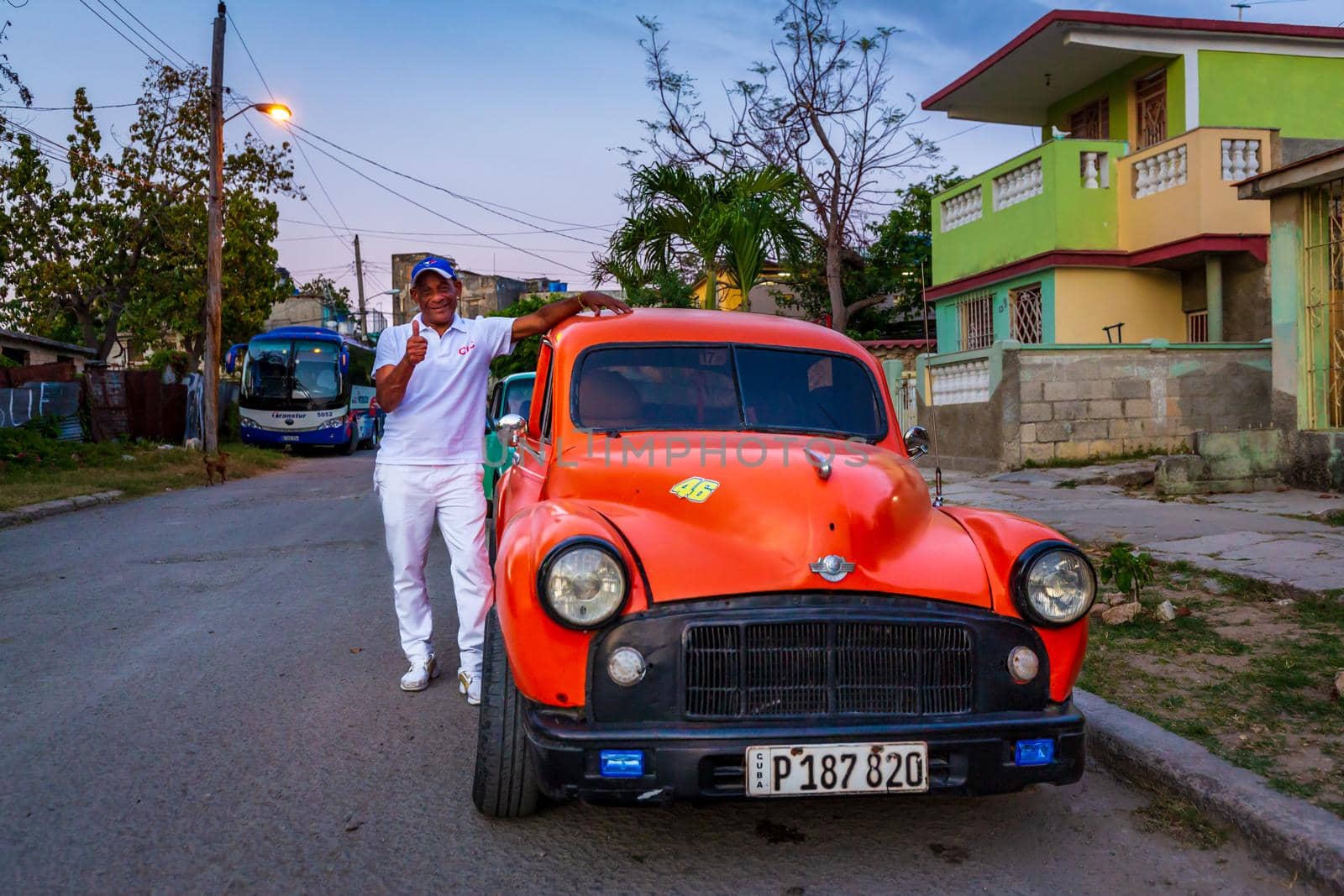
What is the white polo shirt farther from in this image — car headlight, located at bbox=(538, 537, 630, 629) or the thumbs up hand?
car headlight, located at bbox=(538, 537, 630, 629)

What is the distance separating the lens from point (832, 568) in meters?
2.93

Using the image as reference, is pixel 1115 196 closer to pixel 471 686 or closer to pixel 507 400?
pixel 507 400

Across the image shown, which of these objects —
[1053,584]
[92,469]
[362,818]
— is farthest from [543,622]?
[92,469]

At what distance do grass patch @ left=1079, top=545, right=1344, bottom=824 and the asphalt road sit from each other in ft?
1.45

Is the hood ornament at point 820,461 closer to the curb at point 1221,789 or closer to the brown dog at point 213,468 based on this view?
the curb at point 1221,789

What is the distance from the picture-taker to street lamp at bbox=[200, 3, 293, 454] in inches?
830

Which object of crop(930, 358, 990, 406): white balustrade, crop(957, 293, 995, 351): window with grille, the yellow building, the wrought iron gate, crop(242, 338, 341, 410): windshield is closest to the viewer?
the wrought iron gate

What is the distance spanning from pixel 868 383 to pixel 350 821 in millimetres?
2611

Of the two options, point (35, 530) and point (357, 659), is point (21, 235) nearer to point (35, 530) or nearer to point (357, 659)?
point (35, 530)

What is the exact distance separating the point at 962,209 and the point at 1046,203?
8.80 ft

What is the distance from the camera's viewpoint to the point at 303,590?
702cm

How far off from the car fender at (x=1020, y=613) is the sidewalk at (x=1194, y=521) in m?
3.19

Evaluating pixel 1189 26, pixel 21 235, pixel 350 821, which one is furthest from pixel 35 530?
pixel 21 235

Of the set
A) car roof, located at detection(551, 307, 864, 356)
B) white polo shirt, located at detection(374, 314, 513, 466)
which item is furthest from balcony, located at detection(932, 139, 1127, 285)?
white polo shirt, located at detection(374, 314, 513, 466)
